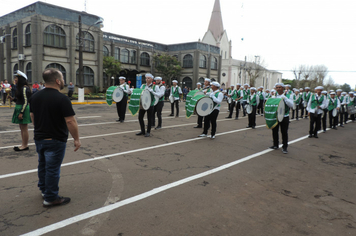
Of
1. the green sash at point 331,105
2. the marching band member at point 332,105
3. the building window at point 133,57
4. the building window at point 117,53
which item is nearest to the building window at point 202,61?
the building window at point 133,57

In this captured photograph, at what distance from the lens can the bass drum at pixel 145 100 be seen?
859 centimetres

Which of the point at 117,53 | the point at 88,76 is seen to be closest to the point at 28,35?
the point at 88,76

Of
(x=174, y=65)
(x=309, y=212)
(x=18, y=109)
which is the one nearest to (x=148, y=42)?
(x=174, y=65)

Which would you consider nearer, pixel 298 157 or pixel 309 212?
pixel 309 212

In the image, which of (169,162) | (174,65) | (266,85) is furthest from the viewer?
(266,85)

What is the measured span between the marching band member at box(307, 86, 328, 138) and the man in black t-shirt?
9184mm

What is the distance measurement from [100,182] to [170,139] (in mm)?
4028

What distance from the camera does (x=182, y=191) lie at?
14.1ft

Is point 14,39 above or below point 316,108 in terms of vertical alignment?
above

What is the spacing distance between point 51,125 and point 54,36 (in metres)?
30.8

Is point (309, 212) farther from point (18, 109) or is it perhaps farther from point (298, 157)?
point (18, 109)

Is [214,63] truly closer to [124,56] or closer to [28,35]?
[124,56]

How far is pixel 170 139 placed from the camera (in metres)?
8.41

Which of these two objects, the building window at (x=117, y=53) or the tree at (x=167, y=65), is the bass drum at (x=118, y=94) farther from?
the tree at (x=167, y=65)
